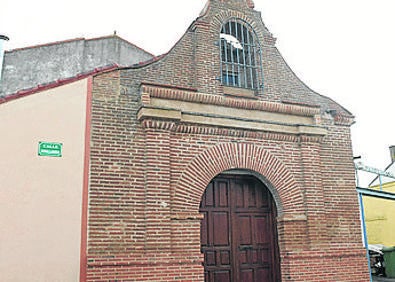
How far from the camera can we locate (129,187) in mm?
7504

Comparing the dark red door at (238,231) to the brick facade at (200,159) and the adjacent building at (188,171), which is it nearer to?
the adjacent building at (188,171)

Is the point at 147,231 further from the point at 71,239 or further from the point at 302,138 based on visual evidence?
the point at 302,138

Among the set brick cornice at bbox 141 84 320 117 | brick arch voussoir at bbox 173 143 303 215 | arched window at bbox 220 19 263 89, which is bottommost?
brick arch voussoir at bbox 173 143 303 215

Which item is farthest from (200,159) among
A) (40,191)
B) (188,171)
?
(40,191)

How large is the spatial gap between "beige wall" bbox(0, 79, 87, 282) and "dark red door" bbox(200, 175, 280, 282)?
2.73 metres

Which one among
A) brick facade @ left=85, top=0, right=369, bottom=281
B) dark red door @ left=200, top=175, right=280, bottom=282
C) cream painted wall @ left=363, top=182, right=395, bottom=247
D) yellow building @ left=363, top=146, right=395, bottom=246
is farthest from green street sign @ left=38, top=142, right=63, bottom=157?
cream painted wall @ left=363, top=182, right=395, bottom=247

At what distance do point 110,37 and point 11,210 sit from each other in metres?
8.96

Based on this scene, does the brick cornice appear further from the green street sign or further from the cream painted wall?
the cream painted wall

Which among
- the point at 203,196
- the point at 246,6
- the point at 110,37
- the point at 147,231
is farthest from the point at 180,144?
the point at 110,37

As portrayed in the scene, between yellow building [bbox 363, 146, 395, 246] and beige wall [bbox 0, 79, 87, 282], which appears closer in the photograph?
beige wall [bbox 0, 79, 87, 282]

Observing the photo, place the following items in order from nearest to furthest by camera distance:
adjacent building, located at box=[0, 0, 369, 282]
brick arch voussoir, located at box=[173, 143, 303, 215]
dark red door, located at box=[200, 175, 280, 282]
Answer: adjacent building, located at box=[0, 0, 369, 282] < brick arch voussoir, located at box=[173, 143, 303, 215] < dark red door, located at box=[200, 175, 280, 282]

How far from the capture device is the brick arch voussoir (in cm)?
796

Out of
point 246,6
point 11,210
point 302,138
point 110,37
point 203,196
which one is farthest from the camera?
point 110,37

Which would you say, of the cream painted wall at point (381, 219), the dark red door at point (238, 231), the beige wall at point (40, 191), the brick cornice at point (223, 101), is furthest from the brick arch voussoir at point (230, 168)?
the cream painted wall at point (381, 219)
